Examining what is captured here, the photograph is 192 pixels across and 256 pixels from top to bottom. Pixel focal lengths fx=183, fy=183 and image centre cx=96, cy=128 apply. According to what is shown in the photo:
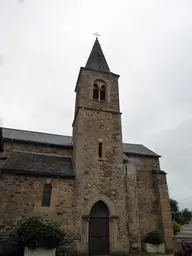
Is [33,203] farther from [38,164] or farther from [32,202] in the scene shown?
[38,164]

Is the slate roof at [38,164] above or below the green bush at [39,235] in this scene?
above

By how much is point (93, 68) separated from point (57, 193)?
11612 millimetres

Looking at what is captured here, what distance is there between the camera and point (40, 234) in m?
9.58

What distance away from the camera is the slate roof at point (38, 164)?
12070 millimetres

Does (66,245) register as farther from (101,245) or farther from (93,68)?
(93,68)

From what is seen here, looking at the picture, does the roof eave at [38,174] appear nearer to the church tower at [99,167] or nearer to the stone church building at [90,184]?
the stone church building at [90,184]

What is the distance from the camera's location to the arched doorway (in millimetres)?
11242

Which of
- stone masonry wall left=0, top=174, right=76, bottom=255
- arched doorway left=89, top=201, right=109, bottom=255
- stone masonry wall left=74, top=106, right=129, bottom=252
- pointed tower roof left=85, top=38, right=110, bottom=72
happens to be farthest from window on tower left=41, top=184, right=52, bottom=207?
pointed tower roof left=85, top=38, right=110, bottom=72

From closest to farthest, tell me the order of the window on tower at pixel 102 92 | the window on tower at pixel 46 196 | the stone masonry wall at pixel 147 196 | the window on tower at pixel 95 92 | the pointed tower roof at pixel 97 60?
the window on tower at pixel 46 196, the stone masonry wall at pixel 147 196, the window on tower at pixel 95 92, the window on tower at pixel 102 92, the pointed tower roof at pixel 97 60

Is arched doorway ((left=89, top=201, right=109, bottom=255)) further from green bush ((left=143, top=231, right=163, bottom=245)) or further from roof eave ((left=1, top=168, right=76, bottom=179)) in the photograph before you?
green bush ((left=143, top=231, right=163, bottom=245))

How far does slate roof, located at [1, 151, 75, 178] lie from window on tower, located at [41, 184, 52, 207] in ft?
2.54

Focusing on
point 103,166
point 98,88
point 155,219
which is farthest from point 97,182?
point 98,88

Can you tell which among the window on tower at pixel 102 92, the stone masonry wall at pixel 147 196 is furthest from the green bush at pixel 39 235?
the window on tower at pixel 102 92

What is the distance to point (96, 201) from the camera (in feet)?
39.4
